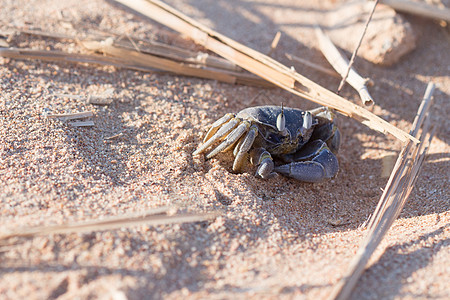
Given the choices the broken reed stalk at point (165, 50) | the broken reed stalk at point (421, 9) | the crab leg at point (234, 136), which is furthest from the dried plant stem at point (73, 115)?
the broken reed stalk at point (421, 9)

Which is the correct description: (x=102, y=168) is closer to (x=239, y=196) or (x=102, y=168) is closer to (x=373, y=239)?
(x=239, y=196)

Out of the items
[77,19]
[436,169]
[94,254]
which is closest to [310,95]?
[436,169]

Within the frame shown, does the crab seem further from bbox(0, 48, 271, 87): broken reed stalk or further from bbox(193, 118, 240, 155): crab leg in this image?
bbox(0, 48, 271, 87): broken reed stalk

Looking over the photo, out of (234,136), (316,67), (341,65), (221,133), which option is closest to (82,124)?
(221,133)

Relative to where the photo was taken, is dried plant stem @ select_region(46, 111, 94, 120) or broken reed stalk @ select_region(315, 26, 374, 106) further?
broken reed stalk @ select_region(315, 26, 374, 106)

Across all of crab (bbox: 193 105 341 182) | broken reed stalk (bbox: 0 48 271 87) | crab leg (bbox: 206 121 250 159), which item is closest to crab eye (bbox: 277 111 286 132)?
crab (bbox: 193 105 341 182)

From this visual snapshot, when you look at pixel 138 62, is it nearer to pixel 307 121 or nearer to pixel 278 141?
pixel 278 141
